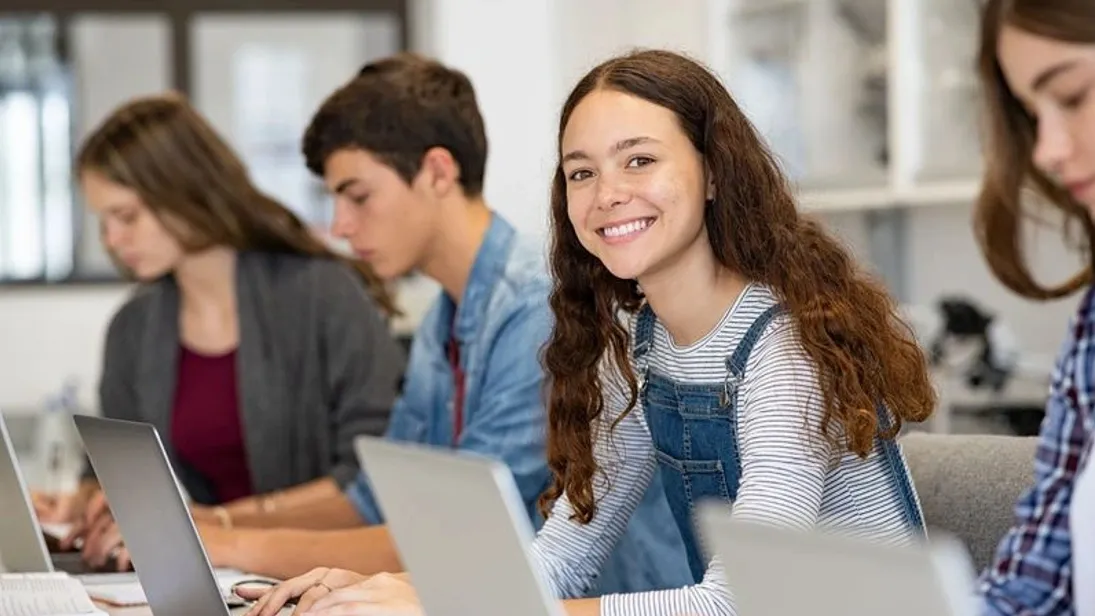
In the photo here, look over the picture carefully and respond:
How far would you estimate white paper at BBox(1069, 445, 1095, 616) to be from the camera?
4.15ft

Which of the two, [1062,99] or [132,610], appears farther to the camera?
[132,610]

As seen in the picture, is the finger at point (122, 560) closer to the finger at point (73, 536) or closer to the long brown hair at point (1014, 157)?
the finger at point (73, 536)

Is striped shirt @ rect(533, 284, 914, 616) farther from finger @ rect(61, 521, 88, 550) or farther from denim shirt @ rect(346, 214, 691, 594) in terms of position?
finger @ rect(61, 521, 88, 550)

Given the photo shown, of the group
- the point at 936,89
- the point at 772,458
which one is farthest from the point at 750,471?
the point at 936,89

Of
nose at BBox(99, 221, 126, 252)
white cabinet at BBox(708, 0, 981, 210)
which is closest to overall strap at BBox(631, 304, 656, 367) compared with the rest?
nose at BBox(99, 221, 126, 252)

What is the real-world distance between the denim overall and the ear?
62cm

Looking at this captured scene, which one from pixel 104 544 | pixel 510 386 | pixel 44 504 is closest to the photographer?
pixel 510 386

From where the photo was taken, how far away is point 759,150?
182cm

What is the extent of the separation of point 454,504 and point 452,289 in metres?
1.29

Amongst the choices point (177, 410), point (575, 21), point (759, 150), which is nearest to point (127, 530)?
point (759, 150)

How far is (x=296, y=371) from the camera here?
309 centimetres

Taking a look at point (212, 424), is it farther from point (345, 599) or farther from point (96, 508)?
point (345, 599)

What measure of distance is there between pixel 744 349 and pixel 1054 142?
56cm

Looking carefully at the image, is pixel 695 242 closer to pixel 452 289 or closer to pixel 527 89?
pixel 452 289
